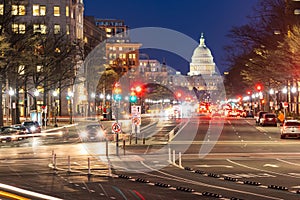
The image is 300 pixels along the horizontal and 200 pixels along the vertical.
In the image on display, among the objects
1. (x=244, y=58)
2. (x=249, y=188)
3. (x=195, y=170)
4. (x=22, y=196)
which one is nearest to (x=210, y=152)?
(x=195, y=170)

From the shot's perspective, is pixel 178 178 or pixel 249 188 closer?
pixel 249 188

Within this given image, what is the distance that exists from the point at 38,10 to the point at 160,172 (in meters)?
109

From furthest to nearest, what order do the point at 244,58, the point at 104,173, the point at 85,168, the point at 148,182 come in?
the point at 244,58
the point at 85,168
the point at 104,173
the point at 148,182

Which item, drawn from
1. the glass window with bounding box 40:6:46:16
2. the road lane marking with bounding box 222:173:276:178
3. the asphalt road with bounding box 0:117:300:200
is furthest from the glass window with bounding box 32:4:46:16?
the road lane marking with bounding box 222:173:276:178

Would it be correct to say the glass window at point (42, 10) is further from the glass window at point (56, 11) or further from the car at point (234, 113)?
the car at point (234, 113)

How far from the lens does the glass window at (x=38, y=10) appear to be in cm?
13300

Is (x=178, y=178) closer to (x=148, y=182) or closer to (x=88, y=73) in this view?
(x=148, y=182)

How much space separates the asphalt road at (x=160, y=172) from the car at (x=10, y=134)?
1294 centimetres

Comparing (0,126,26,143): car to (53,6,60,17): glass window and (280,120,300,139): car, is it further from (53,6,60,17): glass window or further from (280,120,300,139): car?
(53,6,60,17): glass window

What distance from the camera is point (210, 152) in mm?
41219

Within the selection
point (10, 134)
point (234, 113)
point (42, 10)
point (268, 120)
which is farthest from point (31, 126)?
point (42, 10)

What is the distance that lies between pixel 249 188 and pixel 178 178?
440 centimetres

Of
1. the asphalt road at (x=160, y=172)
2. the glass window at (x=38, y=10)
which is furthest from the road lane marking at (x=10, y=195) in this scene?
the glass window at (x=38, y=10)

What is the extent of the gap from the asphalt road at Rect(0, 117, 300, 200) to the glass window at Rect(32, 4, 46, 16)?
8990 centimetres
